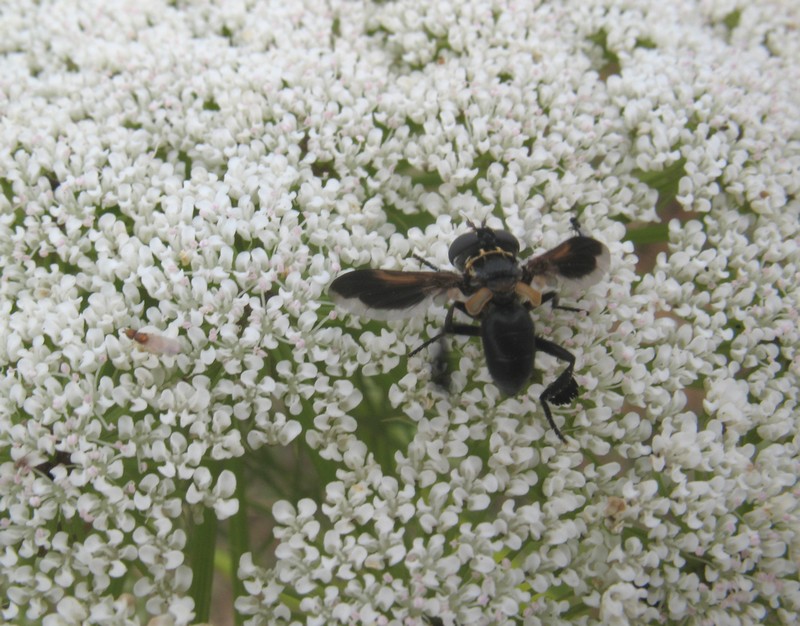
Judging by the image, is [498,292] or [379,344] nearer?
[498,292]

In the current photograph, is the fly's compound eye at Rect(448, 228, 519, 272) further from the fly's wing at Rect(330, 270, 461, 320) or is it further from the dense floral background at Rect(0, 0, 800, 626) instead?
the dense floral background at Rect(0, 0, 800, 626)

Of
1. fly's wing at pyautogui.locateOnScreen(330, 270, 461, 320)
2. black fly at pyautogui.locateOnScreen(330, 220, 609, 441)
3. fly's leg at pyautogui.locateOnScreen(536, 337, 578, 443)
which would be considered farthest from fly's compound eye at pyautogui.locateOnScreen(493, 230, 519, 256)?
fly's leg at pyautogui.locateOnScreen(536, 337, 578, 443)

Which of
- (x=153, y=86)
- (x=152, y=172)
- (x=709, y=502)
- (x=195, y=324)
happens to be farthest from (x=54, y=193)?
(x=709, y=502)

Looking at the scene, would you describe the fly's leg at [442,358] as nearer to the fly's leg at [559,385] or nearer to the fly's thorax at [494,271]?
the fly's thorax at [494,271]

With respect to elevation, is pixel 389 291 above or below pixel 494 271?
below

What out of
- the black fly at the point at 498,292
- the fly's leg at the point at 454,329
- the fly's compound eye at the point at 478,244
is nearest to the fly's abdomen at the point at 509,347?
the black fly at the point at 498,292

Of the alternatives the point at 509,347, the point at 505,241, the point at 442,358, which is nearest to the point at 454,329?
the point at 442,358

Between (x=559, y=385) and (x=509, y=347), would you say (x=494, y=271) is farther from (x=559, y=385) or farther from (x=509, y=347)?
(x=559, y=385)
